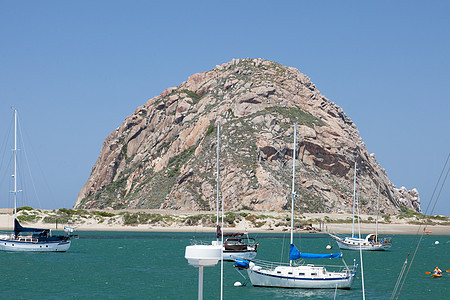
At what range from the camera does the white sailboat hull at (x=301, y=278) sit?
48.6 metres

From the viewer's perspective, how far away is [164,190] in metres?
165

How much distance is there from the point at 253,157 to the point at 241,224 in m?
30.2

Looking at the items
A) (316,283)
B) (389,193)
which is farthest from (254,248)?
(389,193)

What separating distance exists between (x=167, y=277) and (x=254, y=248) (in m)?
16.2

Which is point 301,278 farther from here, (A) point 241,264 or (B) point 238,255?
(B) point 238,255

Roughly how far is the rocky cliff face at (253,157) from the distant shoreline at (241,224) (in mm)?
7689

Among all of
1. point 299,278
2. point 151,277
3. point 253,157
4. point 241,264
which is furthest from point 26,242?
point 253,157

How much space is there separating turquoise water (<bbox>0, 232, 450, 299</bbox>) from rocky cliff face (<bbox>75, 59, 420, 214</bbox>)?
6048 centimetres

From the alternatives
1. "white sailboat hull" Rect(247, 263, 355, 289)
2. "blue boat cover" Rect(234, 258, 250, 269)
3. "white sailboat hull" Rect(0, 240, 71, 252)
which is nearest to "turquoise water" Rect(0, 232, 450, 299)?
"white sailboat hull" Rect(247, 263, 355, 289)

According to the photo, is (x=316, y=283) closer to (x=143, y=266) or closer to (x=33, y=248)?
(x=143, y=266)

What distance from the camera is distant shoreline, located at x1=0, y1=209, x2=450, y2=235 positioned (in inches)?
5217

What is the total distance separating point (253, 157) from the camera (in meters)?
158

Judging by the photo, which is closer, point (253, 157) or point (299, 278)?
point (299, 278)

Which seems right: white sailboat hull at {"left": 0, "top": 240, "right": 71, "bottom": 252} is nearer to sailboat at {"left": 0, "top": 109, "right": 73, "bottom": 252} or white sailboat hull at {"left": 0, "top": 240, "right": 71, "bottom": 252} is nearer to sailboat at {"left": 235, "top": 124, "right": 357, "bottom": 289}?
sailboat at {"left": 0, "top": 109, "right": 73, "bottom": 252}
